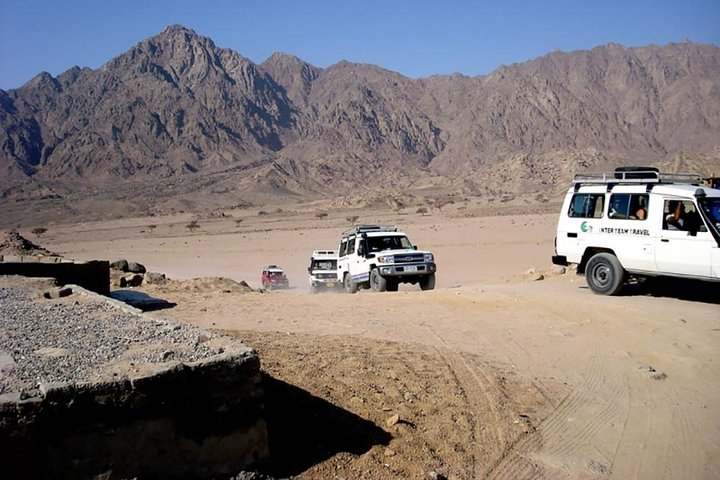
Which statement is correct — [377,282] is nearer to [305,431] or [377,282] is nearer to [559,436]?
[559,436]

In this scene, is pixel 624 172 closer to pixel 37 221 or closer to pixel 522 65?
pixel 37 221

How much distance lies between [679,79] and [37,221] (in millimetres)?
147716

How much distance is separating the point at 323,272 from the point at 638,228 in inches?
590

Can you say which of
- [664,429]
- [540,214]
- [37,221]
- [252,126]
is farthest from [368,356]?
[252,126]

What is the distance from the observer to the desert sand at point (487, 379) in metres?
6.27

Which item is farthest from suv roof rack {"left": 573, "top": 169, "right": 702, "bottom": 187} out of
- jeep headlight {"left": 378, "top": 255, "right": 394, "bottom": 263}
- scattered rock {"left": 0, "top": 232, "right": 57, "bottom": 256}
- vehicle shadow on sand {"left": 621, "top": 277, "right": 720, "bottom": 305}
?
scattered rock {"left": 0, "top": 232, "right": 57, "bottom": 256}

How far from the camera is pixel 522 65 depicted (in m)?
192

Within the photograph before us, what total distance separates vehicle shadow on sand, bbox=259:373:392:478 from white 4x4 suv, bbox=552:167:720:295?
882 cm

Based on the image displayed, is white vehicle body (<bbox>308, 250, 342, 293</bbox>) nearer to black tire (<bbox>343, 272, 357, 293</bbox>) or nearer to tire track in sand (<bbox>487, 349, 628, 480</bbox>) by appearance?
black tire (<bbox>343, 272, 357, 293</bbox>)

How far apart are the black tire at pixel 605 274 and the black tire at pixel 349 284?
24.3ft

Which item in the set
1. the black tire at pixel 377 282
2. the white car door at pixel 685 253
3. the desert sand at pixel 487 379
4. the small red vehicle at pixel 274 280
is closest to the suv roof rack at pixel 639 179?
the white car door at pixel 685 253

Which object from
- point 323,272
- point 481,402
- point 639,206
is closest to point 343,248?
point 323,272

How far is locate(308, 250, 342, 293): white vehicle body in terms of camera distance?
1053 inches

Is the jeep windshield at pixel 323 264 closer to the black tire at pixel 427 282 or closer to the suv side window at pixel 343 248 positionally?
the suv side window at pixel 343 248
